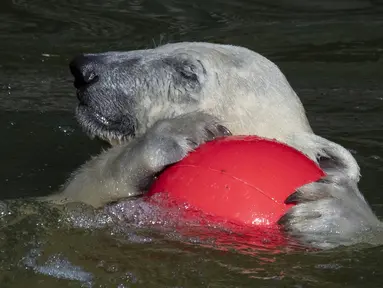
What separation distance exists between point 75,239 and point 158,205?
39 centimetres

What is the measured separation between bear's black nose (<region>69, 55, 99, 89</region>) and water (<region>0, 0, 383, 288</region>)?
0.72 m

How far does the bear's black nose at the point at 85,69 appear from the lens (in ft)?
16.5

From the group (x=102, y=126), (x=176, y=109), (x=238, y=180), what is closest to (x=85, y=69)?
(x=102, y=126)

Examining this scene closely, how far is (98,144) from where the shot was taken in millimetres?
6586

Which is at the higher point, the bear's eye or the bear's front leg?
the bear's eye

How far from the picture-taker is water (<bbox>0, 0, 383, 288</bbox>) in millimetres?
4152

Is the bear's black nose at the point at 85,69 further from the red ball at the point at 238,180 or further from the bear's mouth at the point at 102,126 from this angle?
the red ball at the point at 238,180

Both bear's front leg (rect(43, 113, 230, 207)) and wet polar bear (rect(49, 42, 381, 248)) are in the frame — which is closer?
bear's front leg (rect(43, 113, 230, 207))

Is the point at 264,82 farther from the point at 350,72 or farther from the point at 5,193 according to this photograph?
the point at 350,72

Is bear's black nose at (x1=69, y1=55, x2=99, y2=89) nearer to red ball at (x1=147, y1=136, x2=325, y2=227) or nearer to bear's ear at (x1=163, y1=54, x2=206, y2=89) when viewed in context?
bear's ear at (x1=163, y1=54, x2=206, y2=89)

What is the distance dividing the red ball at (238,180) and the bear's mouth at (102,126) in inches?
24.8

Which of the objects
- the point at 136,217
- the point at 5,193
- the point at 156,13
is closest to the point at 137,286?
the point at 136,217

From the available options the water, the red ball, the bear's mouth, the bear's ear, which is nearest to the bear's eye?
the bear's ear

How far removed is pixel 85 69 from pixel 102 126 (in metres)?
0.29
